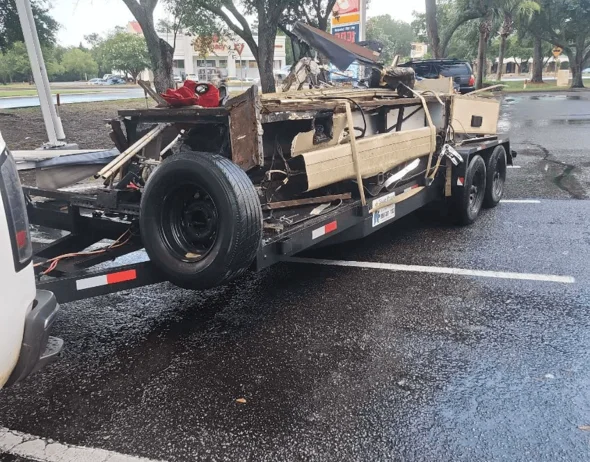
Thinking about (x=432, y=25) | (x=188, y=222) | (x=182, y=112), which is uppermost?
(x=432, y=25)

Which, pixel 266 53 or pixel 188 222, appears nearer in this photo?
pixel 188 222

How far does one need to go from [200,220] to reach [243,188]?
577 mm

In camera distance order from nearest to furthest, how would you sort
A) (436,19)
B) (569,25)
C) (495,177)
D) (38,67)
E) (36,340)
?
(36,340) → (495,177) → (38,67) → (436,19) → (569,25)

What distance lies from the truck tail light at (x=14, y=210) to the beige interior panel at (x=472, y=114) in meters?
5.34

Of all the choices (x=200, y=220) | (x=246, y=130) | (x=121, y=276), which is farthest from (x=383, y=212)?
(x=121, y=276)

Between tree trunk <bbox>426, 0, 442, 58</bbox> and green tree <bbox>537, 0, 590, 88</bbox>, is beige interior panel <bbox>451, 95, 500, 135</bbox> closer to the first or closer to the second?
tree trunk <bbox>426, 0, 442, 58</bbox>

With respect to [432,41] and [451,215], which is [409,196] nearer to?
[451,215]

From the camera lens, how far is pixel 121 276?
12.2 ft

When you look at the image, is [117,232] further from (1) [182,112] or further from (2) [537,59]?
(2) [537,59]

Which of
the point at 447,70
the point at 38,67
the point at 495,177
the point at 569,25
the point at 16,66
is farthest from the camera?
the point at 16,66

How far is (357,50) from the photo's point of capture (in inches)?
292

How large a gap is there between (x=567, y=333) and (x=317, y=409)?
2110 millimetres

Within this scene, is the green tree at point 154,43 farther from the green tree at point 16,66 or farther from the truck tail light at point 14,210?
the green tree at point 16,66

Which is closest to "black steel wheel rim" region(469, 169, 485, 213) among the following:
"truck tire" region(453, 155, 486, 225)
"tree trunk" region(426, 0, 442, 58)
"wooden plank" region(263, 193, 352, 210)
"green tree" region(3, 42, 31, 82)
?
"truck tire" region(453, 155, 486, 225)
